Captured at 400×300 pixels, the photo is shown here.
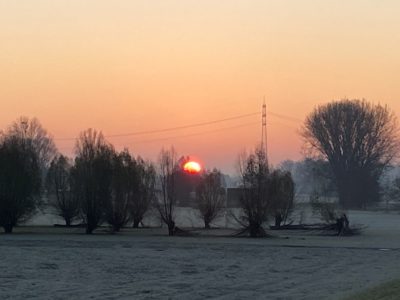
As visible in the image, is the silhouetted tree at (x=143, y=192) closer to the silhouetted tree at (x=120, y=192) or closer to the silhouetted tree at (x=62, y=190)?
the silhouetted tree at (x=120, y=192)

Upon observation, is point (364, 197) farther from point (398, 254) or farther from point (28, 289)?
point (28, 289)

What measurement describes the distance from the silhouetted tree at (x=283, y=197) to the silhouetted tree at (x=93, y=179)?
10.9 m

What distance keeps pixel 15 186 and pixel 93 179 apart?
4523 millimetres

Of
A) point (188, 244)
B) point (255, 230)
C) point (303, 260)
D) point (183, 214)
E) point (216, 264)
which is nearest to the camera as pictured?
point (216, 264)

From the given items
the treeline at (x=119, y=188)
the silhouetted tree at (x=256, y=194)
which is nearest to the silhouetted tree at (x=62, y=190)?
the treeline at (x=119, y=188)

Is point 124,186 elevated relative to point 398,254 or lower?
elevated

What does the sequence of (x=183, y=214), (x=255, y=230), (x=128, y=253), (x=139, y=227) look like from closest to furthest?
(x=128, y=253)
(x=255, y=230)
(x=139, y=227)
(x=183, y=214)

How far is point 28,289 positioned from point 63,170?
33.5 m

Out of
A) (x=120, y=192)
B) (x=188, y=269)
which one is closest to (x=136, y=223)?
(x=120, y=192)

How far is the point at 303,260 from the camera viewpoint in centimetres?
2400

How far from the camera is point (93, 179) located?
1608 inches

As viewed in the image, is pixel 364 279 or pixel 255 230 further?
pixel 255 230

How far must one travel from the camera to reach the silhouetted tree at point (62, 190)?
146ft

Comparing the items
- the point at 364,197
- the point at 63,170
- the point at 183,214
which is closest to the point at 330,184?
the point at 364,197
